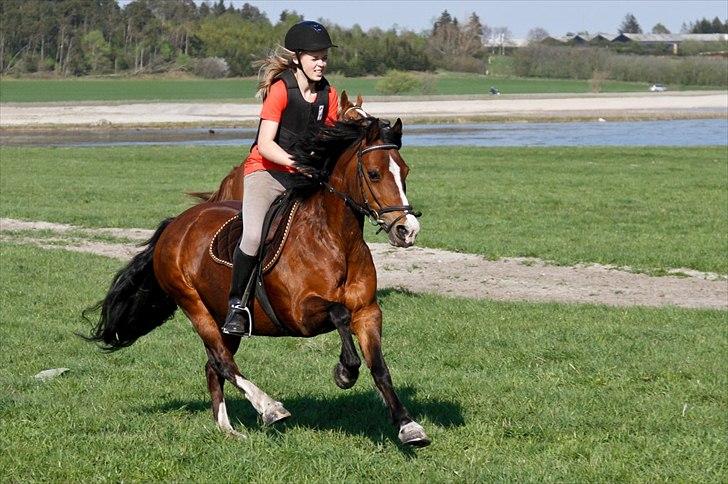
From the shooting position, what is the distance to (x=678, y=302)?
595 inches

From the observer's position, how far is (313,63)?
7539 mm

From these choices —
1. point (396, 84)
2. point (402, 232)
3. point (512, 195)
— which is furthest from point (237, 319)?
point (396, 84)

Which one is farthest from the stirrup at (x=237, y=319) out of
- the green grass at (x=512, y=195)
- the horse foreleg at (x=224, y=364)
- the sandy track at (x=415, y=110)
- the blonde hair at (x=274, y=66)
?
the sandy track at (x=415, y=110)

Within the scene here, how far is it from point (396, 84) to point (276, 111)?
99.4 m

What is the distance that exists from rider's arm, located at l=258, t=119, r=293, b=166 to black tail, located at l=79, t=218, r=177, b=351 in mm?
1693

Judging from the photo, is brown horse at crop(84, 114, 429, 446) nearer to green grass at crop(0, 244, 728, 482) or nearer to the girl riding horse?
the girl riding horse

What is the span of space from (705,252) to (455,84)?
382 ft

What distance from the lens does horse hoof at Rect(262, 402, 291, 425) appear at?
24.4ft

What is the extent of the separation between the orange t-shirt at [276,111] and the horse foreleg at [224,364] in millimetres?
1159

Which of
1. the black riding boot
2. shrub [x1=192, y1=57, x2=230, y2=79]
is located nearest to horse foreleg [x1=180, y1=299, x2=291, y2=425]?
the black riding boot

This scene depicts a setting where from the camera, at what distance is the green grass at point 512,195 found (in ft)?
63.7

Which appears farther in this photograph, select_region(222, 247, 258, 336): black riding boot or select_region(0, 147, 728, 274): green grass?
select_region(0, 147, 728, 274): green grass

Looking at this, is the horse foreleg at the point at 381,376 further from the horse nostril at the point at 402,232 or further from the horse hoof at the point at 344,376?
the horse nostril at the point at 402,232

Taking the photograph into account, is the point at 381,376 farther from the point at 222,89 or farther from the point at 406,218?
the point at 222,89
